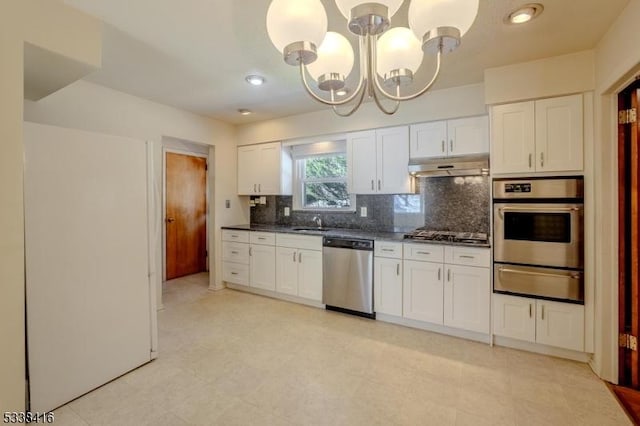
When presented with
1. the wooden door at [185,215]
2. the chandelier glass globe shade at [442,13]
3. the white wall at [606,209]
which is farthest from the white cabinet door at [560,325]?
the wooden door at [185,215]

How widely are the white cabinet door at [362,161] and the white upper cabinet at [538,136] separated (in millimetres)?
1277

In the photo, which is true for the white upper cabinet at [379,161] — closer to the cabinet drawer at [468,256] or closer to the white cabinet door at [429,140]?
the white cabinet door at [429,140]

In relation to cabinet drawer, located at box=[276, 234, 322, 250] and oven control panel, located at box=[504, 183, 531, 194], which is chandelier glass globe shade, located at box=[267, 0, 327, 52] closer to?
oven control panel, located at box=[504, 183, 531, 194]

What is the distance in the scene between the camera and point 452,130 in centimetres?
304

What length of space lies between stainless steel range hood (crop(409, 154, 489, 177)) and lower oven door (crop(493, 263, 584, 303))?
0.92m

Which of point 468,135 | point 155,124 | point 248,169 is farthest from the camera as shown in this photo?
point 248,169

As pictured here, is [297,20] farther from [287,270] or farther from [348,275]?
[287,270]

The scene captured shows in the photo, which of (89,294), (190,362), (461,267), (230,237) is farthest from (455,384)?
(230,237)

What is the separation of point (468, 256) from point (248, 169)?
3285 mm

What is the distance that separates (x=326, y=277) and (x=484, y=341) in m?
1.68

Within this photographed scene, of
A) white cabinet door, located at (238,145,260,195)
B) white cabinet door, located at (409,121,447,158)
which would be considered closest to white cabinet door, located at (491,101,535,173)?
white cabinet door, located at (409,121,447,158)

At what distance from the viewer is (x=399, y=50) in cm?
148

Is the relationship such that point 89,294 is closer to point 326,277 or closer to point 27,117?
point 27,117

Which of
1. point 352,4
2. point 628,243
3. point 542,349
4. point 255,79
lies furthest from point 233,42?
point 542,349
